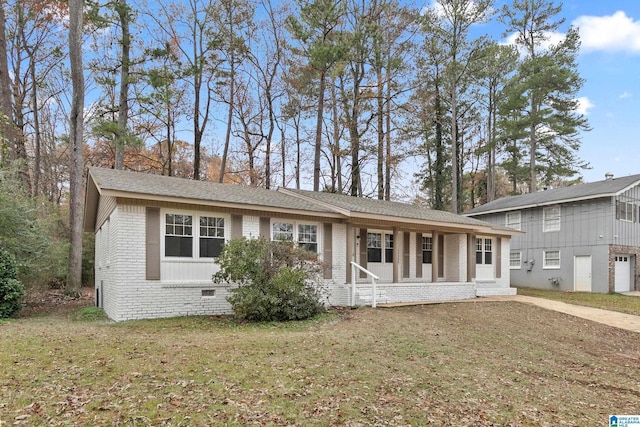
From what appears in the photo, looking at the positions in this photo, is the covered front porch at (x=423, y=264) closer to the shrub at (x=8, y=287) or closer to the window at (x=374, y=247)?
the window at (x=374, y=247)

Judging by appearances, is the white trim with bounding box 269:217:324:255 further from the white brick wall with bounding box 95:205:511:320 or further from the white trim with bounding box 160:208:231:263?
the white trim with bounding box 160:208:231:263

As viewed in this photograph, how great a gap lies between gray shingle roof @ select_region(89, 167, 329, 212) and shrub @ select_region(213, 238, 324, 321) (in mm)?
1749

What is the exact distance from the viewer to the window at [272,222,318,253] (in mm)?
11500

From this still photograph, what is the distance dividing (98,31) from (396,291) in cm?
1872

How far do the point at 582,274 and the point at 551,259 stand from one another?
→ 173cm

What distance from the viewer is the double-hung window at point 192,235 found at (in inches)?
384

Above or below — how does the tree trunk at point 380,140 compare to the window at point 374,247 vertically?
above

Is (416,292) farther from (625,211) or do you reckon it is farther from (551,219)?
(625,211)

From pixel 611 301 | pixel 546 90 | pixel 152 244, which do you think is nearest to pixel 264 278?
pixel 152 244

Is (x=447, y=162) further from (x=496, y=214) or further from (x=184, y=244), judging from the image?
(x=184, y=244)

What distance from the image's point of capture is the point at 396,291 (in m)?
12.7

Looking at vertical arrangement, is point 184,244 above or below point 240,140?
below

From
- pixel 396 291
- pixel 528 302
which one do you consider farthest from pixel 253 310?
pixel 528 302

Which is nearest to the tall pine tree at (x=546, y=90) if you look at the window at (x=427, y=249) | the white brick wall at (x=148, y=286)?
the window at (x=427, y=249)
